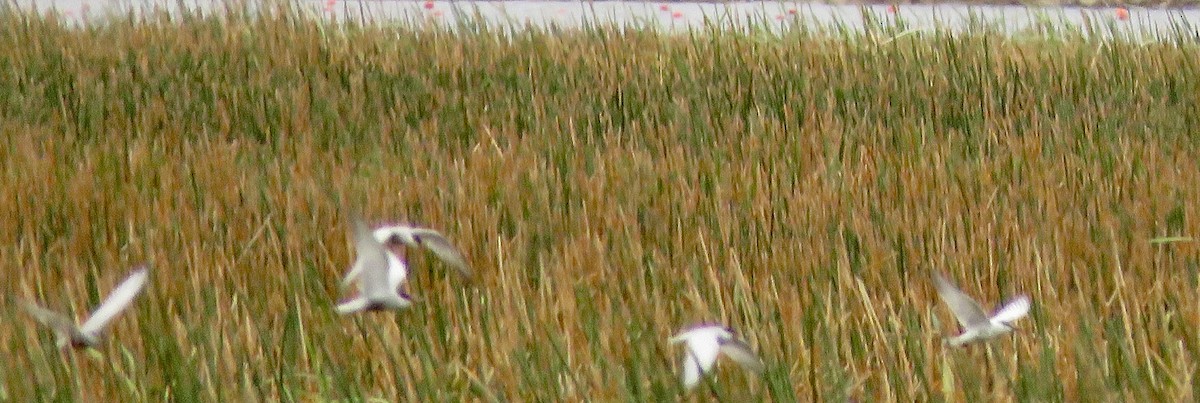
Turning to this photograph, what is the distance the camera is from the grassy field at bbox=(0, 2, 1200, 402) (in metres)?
1.86

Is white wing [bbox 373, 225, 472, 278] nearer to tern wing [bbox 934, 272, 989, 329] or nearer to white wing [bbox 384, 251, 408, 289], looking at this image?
white wing [bbox 384, 251, 408, 289]

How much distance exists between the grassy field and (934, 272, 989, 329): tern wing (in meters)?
0.08

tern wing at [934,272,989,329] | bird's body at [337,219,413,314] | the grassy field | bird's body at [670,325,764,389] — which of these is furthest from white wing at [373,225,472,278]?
tern wing at [934,272,989,329]

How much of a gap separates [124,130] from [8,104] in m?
0.40

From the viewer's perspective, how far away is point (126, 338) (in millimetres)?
2027

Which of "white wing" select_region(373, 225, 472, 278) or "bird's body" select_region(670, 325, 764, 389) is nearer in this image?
"bird's body" select_region(670, 325, 764, 389)

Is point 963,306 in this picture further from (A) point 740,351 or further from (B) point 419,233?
(B) point 419,233

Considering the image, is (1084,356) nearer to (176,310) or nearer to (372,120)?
(176,310)

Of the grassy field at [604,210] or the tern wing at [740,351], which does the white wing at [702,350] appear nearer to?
the tern wing at [740,351]

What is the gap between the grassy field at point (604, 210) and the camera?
6.09 feet

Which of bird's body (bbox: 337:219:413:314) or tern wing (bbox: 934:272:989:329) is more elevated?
bird's body (bbox: 337:219:413:314)

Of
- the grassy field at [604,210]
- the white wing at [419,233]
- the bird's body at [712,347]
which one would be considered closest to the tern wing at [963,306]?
the grassy field at [604,210]

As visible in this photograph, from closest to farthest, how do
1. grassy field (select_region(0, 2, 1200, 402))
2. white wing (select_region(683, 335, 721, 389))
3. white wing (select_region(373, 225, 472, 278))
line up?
white wing (select_region(683, 335, 721, 389)) → white wing (select_region(373, 225, 472, 278)) → grassy field (select_region(0, 2, 1200, 402))

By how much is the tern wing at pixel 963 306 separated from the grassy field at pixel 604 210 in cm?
8
